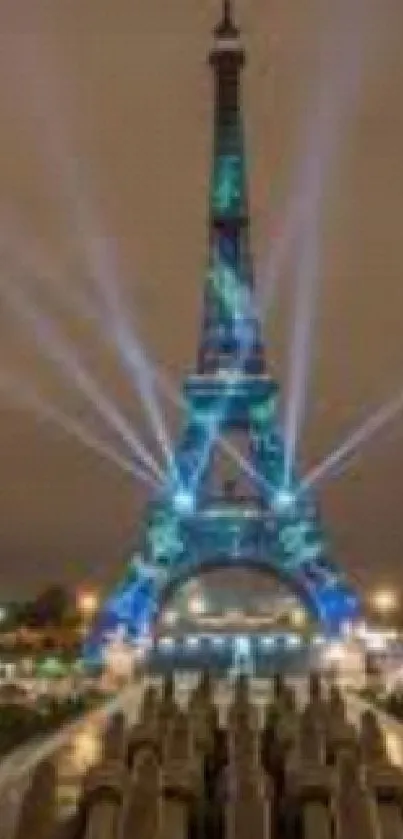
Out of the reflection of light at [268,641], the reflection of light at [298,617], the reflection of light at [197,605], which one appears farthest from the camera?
the reflection of light at [197,605]

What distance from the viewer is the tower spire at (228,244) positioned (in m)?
64.1

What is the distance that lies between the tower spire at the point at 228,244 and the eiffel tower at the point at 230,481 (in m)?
0.04

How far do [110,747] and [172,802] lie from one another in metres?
2.93

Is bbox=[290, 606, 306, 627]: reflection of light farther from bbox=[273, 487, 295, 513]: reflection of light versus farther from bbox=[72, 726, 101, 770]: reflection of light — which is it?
bbox=[72, 726, 101, 770]: reflection of light

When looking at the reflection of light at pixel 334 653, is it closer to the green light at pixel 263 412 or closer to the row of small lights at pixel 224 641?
the row of small lights at pixel 224 641

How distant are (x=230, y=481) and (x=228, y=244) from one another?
30.2 feet

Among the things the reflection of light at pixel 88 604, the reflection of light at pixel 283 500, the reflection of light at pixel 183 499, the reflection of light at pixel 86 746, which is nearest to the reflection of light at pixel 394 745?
the reflection of light at pixel 86 746

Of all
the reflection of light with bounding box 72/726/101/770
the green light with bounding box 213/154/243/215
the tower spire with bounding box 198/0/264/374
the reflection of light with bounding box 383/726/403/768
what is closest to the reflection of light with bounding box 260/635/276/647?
the tower spire with bounding box 198/0/264/374

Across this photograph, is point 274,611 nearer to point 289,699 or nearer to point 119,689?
point 119,689

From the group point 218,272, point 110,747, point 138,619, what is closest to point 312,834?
point 110,747

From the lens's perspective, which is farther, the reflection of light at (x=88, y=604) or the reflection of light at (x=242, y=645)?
the reflection of light at (x=88, y=604)

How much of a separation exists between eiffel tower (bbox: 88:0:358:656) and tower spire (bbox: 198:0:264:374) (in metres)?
0.04

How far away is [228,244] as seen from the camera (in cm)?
6525

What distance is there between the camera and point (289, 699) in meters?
25.6
